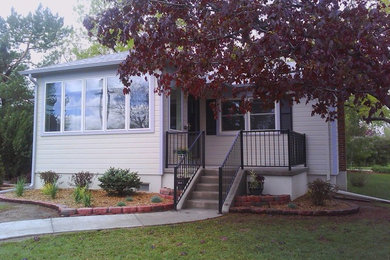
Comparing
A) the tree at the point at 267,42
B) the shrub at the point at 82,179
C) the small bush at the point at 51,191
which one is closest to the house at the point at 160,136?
the shrub at the point at 82,179

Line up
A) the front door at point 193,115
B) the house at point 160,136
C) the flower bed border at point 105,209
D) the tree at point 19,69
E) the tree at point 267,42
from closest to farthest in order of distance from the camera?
the tree at point 267,42 < the flower bed border at point 105,209 < the house at point 160,136 < the front door at point 193,115 < the tree at point 19,69

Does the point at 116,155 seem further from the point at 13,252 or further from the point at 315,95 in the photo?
the point at 315,95

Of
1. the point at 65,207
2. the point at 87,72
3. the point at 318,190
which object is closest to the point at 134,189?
the point at 65,207

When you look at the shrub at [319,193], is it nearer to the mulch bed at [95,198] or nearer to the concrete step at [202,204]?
the concrete step at [202,204]

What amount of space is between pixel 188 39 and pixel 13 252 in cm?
401

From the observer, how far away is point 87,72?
10.6 metres

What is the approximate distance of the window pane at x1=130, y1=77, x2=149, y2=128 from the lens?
9805mm

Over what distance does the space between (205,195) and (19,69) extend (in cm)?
1638

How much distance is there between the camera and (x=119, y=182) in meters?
8.84

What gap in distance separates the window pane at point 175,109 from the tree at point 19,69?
285 inches

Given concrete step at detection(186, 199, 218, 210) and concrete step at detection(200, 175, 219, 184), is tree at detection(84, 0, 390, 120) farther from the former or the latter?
concrete step at detection(200, 175, 219, 184)

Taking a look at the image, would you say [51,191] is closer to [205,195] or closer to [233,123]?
[205,195]

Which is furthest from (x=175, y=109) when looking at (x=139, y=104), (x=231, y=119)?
(x=231, y=119)

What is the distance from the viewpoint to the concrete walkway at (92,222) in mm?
5957
